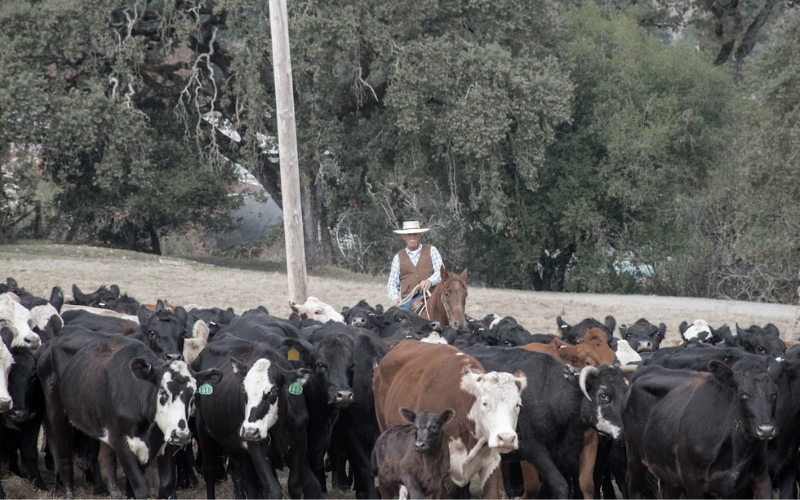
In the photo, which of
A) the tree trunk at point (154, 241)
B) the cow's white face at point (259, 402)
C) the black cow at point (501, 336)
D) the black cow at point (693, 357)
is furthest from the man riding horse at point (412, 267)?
the tree trunk at point (154, 241)

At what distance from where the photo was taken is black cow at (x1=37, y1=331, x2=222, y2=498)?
8.36 metres

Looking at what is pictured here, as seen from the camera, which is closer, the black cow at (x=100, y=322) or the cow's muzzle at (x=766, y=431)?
the cow's muzzle at (x=766, y=431)

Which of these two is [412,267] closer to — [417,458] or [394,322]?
[394,322]

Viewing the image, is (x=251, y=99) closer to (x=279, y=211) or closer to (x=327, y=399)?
(x=279, y=211)

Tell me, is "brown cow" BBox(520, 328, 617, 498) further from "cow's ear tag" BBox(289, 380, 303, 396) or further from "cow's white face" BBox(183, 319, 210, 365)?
"cow's white face" BBox(183, 319, 210, 365)

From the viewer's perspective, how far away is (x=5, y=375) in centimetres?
893

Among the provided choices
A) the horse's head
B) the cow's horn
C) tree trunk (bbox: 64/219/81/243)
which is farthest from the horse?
tree trunk (bbox: 64/219/81/243)

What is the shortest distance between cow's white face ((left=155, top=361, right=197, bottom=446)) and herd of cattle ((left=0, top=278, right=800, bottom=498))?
1 cm

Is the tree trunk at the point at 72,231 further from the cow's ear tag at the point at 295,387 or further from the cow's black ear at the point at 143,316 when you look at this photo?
the cow's ear tag at the point at 295,387

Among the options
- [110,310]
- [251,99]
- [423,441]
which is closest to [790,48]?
[251,99]

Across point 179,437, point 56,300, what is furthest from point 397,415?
point 56,300

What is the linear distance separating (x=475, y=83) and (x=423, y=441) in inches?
806

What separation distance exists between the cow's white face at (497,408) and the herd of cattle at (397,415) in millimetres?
11

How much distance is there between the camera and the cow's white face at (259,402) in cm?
816
